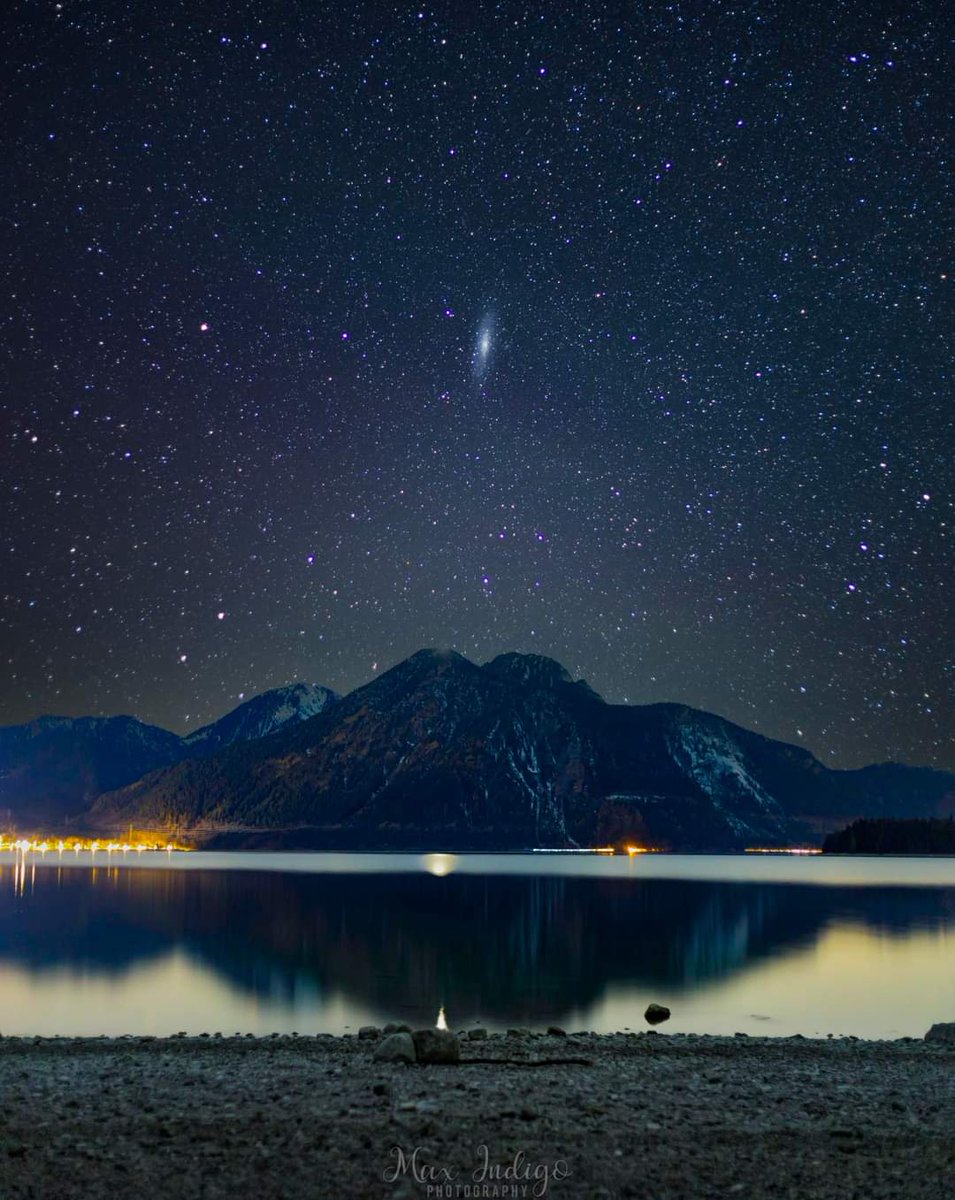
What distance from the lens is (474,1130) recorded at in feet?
37.8

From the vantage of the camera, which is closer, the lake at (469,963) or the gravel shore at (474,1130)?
the gravel shore at (474,1130)

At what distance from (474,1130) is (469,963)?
32.9m

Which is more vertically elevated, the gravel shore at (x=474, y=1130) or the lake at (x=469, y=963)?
the gravel shore at (x=474, y=1130)

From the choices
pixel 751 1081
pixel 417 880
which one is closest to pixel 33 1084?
pixel 751 1081

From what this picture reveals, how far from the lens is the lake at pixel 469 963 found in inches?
1171

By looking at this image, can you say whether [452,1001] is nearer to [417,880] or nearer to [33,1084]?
[33,1084]

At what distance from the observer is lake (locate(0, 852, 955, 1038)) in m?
29.8

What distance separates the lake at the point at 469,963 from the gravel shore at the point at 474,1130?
461 inches

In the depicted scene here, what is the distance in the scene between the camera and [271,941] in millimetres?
52969

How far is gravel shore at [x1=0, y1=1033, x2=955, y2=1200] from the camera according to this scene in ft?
32.6

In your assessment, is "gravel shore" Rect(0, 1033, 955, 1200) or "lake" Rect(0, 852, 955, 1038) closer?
"gravel shore" Rect(0, 1033, 955, 1200)

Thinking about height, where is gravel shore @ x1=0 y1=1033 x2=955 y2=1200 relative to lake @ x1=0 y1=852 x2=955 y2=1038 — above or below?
above

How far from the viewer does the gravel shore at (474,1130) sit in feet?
32.6

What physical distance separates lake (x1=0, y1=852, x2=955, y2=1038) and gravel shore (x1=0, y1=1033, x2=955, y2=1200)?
11698 millimetres
